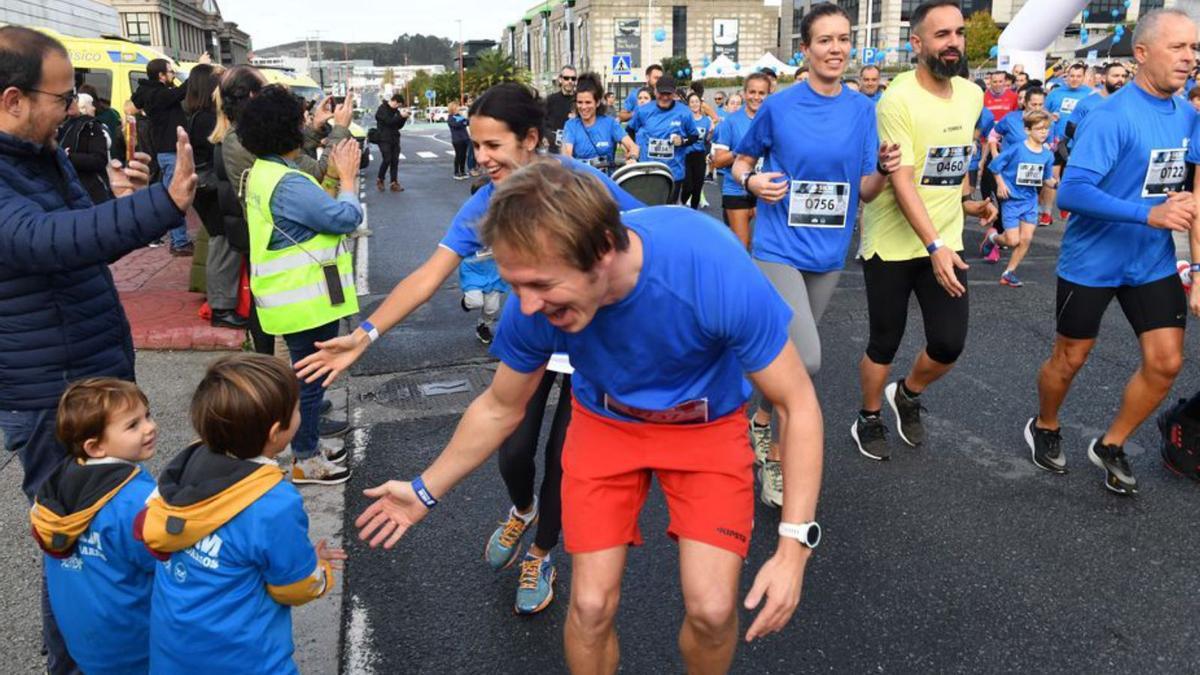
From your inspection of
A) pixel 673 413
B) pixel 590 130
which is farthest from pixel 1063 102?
pixel 673 413

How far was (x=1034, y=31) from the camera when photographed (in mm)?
23500

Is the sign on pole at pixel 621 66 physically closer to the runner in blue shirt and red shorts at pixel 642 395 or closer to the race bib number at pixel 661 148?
the race bib number at pixel 661 148

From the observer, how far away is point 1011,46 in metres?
24.2

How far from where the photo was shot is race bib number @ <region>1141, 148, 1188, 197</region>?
3945mm

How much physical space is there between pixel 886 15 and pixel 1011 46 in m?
83.3

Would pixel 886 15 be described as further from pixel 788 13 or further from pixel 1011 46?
pixel 1011 46

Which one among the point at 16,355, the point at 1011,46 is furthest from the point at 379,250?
the point at 1011,46

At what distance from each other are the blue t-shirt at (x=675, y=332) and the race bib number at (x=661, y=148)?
→ 860cm

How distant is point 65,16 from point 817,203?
40.9 m

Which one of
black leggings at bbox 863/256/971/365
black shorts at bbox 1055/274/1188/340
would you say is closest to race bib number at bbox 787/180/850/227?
black leggings at bbox 863/256/971/365

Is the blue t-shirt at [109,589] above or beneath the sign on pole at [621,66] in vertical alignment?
beneath

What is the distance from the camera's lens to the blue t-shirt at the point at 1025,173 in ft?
29.1

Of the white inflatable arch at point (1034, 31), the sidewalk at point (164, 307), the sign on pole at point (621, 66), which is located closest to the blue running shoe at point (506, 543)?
the sidewalk at point (164, 307)

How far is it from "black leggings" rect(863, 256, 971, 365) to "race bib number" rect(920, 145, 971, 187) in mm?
390
